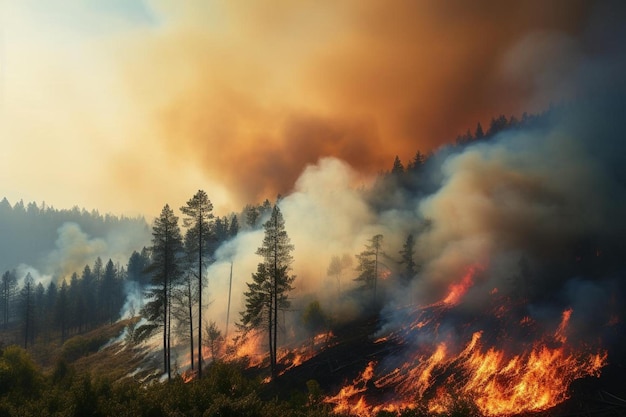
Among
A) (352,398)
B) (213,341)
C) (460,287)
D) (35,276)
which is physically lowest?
(352,398)

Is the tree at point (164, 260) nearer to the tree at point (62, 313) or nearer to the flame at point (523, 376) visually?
the flame at point (523, 376)

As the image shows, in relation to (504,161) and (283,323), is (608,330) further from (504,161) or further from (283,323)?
(504,161)

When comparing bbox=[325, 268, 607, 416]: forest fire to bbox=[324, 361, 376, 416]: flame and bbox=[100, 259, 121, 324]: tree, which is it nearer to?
bbox=[324, 361, 376, 416]: flame

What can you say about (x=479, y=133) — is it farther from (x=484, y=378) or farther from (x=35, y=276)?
(x=35, y=276)

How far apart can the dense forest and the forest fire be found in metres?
2.38

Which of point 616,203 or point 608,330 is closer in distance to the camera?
point 608,330

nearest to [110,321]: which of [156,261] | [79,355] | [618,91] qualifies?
[79,355]

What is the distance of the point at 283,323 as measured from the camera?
61844 millimetres

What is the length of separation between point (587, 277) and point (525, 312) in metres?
13.4

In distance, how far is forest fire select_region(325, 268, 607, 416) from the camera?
2750 centimetres

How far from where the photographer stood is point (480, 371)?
32.3m

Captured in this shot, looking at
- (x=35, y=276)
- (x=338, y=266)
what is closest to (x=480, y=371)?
(x=338, y=266)

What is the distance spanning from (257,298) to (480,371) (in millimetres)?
22111

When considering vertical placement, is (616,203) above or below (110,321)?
above
